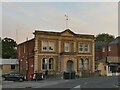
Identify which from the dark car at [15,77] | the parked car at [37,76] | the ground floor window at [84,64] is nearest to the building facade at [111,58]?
the ground floor window at [84,64]

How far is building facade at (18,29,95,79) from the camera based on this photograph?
2259 inches

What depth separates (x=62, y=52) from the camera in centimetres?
5884

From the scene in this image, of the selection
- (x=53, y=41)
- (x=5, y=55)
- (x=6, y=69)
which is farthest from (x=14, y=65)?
(x=5, y=55)

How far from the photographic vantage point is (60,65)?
58938 mm

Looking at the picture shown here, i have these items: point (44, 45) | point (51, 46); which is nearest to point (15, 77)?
point (44, 45)

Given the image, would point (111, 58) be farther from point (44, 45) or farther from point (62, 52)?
point (44, 45)

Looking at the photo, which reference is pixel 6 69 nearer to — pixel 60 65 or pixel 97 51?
pixel 60 65

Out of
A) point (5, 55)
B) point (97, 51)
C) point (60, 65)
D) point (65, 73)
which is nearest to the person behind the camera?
point (65, 73)

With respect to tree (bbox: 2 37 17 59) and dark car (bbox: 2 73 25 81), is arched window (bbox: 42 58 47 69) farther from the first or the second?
tree (bbox: 2 37 17 59)

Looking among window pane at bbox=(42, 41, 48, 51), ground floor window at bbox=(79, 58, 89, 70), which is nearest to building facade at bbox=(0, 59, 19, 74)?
window pane at bbox=(42, 41, 48, 51)

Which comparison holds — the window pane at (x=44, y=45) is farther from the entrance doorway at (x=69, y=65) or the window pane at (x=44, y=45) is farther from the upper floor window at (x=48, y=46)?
the entrance doorway at (x=69, y=65)

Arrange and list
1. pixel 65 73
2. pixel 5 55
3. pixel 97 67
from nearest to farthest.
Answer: pixel 65 73, pixel 97 67, pixel 5 55

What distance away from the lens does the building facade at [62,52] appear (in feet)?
188

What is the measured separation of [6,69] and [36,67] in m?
18.7
